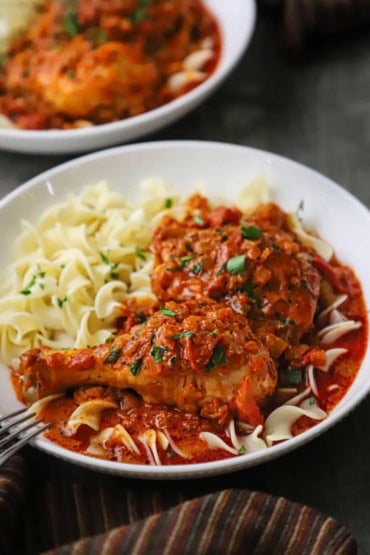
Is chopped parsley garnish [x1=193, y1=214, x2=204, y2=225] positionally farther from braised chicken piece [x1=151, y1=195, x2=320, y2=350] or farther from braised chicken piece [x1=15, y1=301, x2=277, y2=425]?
braised chicken piece [x1=15, y1=301, x2=277, y2=425]

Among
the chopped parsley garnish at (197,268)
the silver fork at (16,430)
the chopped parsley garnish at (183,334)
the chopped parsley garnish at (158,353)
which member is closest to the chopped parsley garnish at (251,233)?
the chopped parsley garnish at (197,268)

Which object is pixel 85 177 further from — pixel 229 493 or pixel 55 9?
pixel 229 493

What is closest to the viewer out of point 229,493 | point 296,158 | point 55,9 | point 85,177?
point 229,493

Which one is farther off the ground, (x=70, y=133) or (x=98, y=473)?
(x=70, y=133)

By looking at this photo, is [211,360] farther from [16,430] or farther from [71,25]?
[71,25]

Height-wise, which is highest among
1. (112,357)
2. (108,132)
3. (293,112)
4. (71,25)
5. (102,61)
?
(71,25)

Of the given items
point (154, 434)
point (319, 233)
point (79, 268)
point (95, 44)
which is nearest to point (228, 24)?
point (95, 44)

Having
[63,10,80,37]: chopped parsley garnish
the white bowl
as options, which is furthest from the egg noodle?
[63,10,80,37]: chopped parsley garnish

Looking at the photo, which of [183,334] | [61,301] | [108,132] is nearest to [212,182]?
[108,132]
